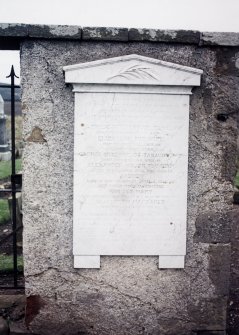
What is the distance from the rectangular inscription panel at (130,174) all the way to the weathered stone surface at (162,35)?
15.4 inches

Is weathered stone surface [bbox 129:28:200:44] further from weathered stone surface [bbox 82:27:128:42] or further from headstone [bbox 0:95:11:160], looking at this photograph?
headstone [bbox 0:95:11:160]

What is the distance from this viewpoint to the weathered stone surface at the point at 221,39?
2746 millimetres

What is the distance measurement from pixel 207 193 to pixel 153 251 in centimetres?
59

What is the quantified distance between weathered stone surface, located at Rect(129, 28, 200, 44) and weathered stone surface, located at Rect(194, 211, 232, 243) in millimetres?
1280

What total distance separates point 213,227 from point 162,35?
145 cm

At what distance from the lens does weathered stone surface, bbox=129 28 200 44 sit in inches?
106

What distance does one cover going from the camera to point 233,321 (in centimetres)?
328

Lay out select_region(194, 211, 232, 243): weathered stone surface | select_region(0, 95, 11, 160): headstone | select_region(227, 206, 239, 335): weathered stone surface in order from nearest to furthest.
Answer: select_region(194, 211, 232, 243): weathered stone surface → select_region(227, 206, 239, 335): weathered stone surface → select_region(0, 95, 11, 160): headstone

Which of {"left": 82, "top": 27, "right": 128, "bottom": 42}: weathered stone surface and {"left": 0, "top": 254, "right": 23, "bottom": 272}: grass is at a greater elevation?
{"left": 82, "top": 27, "right": 128, "bottom": 42}: weathered stone surface

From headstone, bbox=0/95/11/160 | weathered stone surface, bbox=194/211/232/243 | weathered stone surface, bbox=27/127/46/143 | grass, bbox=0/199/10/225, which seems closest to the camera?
weathered stone surface, bbox=27/127/46/143

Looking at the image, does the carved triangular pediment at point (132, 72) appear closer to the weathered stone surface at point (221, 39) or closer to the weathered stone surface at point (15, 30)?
the weathered stone surface at point (221, 39)

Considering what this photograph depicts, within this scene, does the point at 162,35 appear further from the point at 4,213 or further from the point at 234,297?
the point at 4,213

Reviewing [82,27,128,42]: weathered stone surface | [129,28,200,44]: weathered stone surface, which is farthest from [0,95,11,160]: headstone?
[129,28,200,44]: weathered stone surface

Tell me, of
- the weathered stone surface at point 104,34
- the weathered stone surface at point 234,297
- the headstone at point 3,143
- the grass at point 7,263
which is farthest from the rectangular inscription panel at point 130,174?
the headstone at point 3,143
